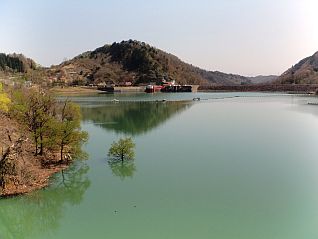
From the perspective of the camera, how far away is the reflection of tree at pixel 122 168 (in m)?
23.6

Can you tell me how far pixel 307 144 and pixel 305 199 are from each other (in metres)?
→ 16.7

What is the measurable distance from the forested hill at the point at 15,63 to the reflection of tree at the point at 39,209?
509 ft

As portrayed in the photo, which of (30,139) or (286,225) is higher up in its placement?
(30,139)

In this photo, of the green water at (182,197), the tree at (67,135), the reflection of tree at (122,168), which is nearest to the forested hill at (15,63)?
the green water at (182,197)

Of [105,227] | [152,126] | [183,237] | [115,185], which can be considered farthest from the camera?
[152,126]

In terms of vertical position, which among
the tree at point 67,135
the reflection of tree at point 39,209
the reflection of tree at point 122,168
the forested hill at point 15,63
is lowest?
the reflection of tree at point 39,209

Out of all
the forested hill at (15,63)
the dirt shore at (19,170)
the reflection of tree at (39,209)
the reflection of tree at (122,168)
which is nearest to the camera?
the reflection of tree at (39,209)

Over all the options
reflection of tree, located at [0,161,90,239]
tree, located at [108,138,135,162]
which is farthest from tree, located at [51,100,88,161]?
reflection of tree, located at [0,161,90,239]

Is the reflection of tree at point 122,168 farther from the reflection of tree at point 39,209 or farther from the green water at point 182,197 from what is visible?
the reflection of tree at point 39,209

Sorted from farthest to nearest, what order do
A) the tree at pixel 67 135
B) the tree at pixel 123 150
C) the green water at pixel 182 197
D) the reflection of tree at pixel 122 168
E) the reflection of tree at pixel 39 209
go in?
1. the tree at pixel 123 150
2. the tree at pixel 67 135
3. the reflection of tree at pixel 122 168
4. the reflection of tree at pixel 39 209
5. the green water at pixel 182 197

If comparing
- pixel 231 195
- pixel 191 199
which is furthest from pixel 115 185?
pixel 231 195

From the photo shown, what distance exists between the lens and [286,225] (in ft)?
50.7

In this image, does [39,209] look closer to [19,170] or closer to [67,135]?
[19,170]

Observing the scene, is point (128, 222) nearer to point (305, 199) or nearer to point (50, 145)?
point (305, 199)
